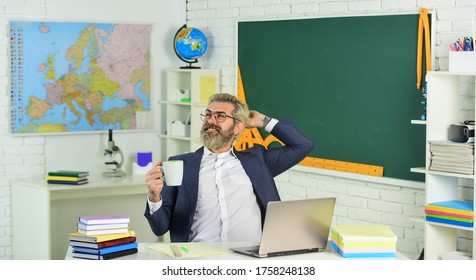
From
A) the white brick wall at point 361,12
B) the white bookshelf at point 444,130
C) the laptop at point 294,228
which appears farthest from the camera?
the white brick wall at point 361,12

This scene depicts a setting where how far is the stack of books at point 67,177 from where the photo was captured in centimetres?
593

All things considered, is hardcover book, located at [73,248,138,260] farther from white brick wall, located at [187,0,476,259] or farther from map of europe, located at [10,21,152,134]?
map of europe, located at [10,21,152,134]

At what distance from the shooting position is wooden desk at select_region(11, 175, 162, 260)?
5.86m

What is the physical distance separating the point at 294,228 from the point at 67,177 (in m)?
3.00

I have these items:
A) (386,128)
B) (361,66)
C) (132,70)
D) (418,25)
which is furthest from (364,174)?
(132,70)

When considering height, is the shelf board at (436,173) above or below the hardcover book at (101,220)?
above

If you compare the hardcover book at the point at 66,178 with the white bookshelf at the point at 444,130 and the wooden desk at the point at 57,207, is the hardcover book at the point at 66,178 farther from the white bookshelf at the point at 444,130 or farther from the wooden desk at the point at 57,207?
the white bookshelf at the point at 444,130

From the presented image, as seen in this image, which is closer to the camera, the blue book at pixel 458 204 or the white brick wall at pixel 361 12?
the blue book at pixel 458 204

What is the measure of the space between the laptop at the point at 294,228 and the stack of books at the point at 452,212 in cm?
139

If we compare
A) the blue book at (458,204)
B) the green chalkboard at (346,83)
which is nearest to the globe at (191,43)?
the green chalkboard at (346,83)

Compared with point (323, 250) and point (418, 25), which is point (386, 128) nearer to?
point (418, 25)

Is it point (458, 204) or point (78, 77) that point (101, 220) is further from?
point (78, 77)

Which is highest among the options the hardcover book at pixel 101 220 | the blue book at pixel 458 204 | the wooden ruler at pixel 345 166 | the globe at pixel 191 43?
the globe at pixel 191 43
